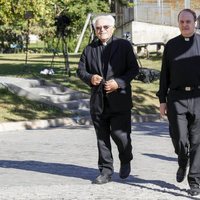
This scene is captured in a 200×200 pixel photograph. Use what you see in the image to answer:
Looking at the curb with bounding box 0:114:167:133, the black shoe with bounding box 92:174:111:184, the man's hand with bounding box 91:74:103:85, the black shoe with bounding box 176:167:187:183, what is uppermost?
the man's hand with bounding box 91:74:103:85

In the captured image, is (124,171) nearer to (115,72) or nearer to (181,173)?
(181,173)

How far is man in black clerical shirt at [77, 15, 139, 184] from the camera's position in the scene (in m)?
7.54

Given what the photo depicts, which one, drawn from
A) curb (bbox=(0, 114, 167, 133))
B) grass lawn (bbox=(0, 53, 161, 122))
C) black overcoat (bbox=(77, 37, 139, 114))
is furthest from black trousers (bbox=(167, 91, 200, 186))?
grass lawn (bbox=(0, 53, 161, 122))

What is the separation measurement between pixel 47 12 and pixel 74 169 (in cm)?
1256

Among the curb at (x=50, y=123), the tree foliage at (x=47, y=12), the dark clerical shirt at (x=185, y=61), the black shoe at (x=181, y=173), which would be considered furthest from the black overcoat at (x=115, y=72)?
the tree foliage at (x=47, y=12)

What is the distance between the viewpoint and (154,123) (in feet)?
55.1

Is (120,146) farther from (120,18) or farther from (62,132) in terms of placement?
(120,18)

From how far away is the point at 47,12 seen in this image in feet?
69.0

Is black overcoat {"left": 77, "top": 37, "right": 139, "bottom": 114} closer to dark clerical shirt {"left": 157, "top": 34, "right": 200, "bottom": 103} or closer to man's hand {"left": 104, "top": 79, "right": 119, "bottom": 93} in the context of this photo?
man's hand {"left": 104, "top": 79, "right": 119, "bottom": 93}

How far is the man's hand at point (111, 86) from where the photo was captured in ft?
24.3

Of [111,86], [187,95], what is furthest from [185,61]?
[111,86]

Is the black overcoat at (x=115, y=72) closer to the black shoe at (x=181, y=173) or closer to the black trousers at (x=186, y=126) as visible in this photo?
the black trousers at (x=186, y=126)

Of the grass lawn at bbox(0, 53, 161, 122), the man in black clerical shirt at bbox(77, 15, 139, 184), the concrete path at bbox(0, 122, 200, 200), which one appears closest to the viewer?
the concrete path at bbox(0, 122, 200, 200)

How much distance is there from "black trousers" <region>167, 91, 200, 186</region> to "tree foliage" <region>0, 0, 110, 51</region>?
11.4m
